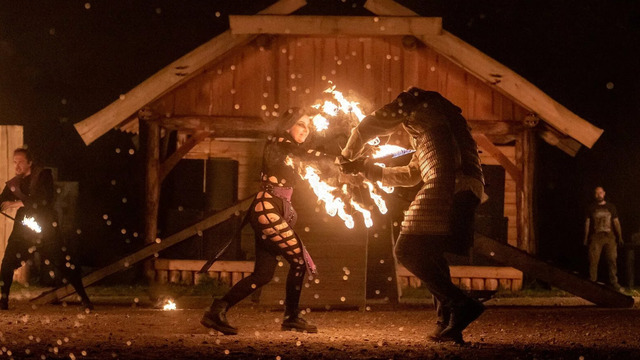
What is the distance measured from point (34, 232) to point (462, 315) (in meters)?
5.82

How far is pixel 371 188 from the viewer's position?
9.38m

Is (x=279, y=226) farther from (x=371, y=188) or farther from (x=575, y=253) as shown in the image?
(x=575, y=253)

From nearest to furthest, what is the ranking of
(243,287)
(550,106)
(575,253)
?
(243,287)
(550,106)
(575,253)

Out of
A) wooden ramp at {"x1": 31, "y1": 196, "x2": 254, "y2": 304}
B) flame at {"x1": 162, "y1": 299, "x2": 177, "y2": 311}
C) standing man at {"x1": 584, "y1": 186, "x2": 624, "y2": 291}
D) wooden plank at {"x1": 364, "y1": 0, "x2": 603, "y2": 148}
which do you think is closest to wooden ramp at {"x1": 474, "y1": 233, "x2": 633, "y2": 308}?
wooden plank at {"x1": 364, "y1": 0, "x2": 603, "y2": 148}

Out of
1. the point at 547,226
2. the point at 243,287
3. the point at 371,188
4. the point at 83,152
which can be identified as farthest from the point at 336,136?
the point at 83,152

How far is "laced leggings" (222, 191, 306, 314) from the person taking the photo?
9148mm

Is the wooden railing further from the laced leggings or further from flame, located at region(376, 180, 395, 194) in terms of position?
the laced leggings

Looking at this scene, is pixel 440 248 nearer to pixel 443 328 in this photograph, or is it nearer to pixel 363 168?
pixel 443 328

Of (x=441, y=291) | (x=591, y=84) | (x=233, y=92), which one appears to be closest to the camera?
(x=441, y=291)

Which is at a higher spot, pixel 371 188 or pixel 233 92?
pixel 233 92

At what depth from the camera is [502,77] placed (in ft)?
47.3

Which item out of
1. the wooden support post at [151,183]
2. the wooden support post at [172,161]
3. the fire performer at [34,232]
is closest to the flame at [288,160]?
the fire performer at [34,232]

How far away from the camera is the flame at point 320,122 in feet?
Result: 33.6

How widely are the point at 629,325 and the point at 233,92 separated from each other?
7.57 metres
